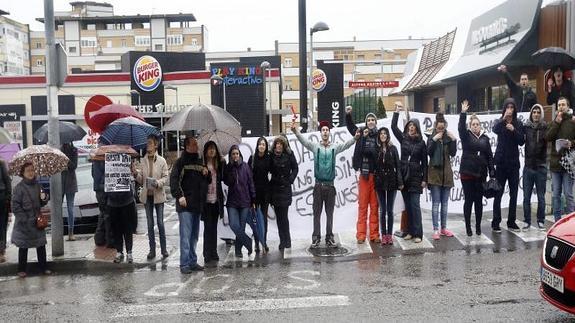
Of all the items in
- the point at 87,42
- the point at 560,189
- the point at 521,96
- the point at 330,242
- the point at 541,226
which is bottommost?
the point at 330,242

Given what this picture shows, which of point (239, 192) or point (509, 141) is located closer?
point (239, 192)

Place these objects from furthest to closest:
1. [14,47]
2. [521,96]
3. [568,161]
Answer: [14,47], [521,96], [568,161]

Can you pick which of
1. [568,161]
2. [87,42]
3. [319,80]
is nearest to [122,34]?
[87,42]

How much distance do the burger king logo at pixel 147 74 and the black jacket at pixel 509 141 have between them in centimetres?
3107

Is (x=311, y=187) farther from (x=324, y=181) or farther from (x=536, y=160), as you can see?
(x=536, y=160)

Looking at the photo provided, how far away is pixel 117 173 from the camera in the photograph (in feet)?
28.0

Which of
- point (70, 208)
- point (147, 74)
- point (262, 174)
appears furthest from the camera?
point (147, 74)

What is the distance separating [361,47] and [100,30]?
143 feet

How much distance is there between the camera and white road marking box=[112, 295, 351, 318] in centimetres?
611

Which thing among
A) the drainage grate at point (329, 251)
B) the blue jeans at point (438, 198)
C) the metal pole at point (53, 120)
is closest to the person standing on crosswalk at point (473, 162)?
the blue jeans at point (438, 198)

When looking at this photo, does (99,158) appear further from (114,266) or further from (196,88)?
(196,88)

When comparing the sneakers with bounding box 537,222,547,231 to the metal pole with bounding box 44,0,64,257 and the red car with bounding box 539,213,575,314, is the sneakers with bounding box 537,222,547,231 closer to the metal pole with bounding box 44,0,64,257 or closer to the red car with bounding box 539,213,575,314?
the red car with bounding box 539,213,575,314

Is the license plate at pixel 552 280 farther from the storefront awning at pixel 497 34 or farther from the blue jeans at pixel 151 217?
the storefront awning at pixel 497 34

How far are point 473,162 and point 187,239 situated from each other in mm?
4406
